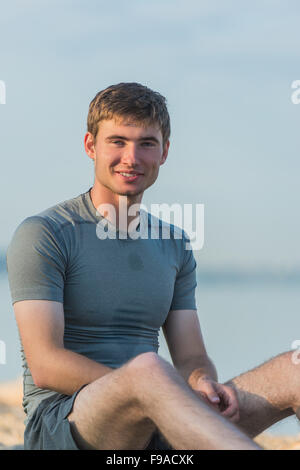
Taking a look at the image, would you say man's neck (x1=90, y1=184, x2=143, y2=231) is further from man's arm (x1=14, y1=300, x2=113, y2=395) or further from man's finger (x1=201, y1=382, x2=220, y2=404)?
man's finger (x1=201, y1=382, x2=220, y2=404)

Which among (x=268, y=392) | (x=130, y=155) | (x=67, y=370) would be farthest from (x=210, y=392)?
(x=130, y=155)

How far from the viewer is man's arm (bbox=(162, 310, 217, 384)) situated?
3.74 metres

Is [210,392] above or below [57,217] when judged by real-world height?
below

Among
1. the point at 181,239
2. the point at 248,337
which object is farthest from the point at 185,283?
the point at 248,337

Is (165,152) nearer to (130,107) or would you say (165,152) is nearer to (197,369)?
(130,107)

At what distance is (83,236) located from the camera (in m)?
3.50

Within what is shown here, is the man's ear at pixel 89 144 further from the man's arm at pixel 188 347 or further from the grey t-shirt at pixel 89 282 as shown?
the man's arm at pixel 188 347

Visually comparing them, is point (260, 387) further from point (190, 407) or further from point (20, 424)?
point (20, 424)

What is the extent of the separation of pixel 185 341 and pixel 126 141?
1.00 metres

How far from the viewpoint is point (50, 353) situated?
316cm

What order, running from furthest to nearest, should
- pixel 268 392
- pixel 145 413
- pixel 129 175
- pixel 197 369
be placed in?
pixel 129 175, pixel 197 369, pixel 268 392, pixel 145 413

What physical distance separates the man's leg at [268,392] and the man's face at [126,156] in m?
1.04

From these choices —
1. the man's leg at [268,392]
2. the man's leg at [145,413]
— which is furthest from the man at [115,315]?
the man's leg at [268,392]

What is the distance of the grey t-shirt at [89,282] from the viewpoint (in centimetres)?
334
